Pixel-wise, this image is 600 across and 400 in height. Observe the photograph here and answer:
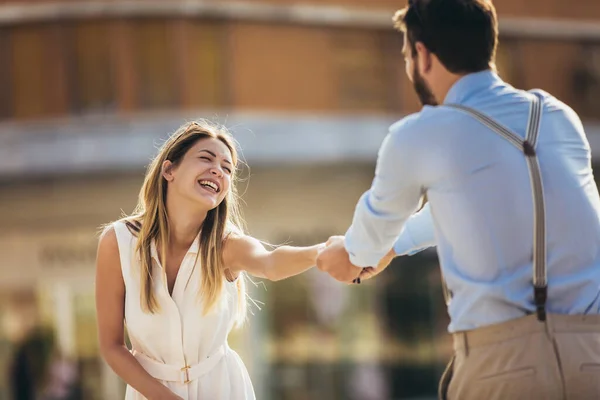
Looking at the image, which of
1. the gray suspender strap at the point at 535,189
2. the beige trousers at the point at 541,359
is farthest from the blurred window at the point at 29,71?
the beige trousers at the point at 541,359

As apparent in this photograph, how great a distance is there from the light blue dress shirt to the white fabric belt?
57.1 inches

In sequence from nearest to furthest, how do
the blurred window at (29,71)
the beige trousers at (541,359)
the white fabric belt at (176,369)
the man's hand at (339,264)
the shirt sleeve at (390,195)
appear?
the beige trousers at (541,359)
the shirt sleeve at (390,195)
the man's hand at (339,264)
the white fabric belt at (176,369)
the blurred window at (29,71)

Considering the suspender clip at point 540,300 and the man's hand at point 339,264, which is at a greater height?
the suspender clip at point 540,300

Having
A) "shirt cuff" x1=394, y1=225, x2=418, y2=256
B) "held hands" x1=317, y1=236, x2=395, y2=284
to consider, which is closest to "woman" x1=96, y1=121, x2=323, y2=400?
"held hands" x1=317, y1=236, x2=395, y2=284

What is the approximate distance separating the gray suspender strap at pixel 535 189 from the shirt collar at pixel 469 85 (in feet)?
0.22

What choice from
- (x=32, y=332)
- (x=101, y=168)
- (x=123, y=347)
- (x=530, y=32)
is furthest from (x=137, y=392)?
(x=530, y=32)

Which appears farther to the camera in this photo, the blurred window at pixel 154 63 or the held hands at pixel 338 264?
the blurred window at pixel 154 63

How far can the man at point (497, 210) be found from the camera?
11.3ft

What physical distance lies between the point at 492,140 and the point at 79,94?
1479cm

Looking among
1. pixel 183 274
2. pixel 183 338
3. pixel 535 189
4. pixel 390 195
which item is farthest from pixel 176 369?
pixel 535 189

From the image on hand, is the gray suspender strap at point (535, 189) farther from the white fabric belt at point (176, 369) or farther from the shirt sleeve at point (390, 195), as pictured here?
the white fabric belt at point (176, 369)

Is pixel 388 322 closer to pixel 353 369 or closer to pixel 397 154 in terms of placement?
pixel 353 369

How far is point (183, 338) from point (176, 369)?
125mm

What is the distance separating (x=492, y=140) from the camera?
353 centimetres
